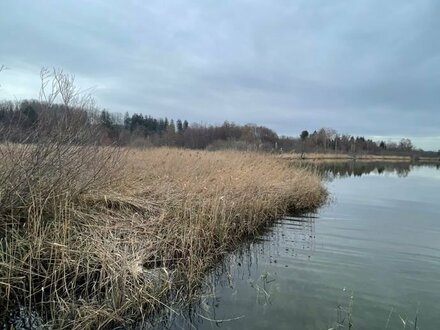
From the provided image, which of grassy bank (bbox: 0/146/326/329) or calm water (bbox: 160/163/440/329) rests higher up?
grassy bank (bbox: 0/146/326/329)

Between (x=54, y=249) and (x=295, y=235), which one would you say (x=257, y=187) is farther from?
(x=54, y=249)

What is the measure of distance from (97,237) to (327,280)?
12.9ft

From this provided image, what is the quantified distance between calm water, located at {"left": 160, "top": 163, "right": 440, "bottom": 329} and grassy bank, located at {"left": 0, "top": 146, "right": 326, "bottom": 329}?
0.59 metres

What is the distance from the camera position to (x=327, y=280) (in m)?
6.58

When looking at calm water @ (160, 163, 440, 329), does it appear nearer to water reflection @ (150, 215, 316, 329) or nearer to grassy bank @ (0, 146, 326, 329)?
water reflection @ (150, 215, 316, 329)

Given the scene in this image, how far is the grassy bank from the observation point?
4.78m

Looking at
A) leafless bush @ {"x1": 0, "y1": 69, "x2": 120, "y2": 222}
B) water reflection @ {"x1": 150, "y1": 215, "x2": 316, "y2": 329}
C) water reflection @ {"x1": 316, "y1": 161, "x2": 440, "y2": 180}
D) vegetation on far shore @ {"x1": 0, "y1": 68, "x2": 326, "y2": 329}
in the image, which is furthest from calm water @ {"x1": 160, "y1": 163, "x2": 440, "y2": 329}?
water reflection @ {"x1": 316, "y1": 161, "x2": 440, "y2": 180}

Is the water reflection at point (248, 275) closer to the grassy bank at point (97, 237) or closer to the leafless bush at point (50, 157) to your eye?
the grassy bank at point (97, 237)

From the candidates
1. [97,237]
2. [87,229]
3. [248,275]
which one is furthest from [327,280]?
[87,229]

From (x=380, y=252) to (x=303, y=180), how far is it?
21.2ft

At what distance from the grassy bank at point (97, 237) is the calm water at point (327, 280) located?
0.59 m

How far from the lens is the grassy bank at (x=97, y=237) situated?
15.7ft

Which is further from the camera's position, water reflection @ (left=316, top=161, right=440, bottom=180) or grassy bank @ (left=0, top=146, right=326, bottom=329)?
water reflection @ (left=316, top=161, right=440, bottom=180)

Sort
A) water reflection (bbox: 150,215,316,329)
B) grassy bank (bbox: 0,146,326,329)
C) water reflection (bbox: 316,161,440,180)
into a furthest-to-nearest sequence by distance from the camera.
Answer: water reflection (bbox: 316,161,440,180) → water reflection (bbox: 150,215,316,329) → grassy bank (bbox: 0,146,326,329)
